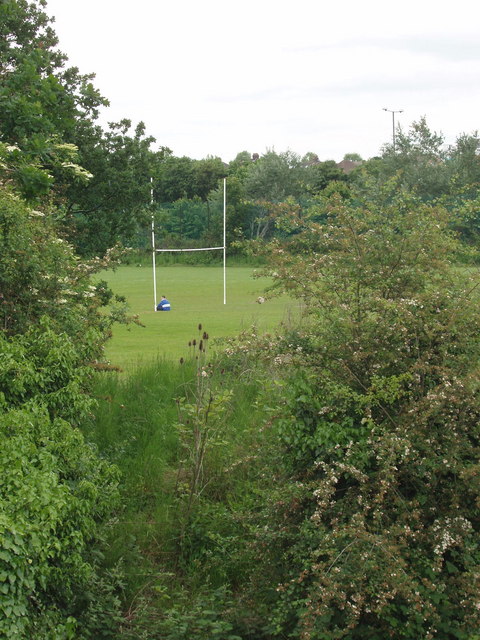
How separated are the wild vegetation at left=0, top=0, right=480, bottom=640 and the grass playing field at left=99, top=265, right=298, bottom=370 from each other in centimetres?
112

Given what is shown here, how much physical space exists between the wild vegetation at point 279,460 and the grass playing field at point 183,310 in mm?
1123

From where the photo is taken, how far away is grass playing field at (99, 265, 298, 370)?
1321 centimetres

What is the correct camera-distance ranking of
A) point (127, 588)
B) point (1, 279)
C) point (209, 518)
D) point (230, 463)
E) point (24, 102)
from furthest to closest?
point (24, 102)
point (230, 463)
point (209, 518)
point (1, 279)
point (127, 588)

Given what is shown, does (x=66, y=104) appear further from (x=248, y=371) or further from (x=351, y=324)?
(x=351, y=324)

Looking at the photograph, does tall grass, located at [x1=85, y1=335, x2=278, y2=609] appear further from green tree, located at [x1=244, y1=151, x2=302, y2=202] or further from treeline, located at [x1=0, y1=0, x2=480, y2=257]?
green tree, located at [x1=244, y1=151, x2=302, y2=202]

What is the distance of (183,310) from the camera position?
22.8 m

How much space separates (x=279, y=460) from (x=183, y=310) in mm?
17429

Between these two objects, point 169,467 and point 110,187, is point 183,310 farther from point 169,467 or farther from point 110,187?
point 169,467

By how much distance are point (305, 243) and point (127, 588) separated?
9.96 feet

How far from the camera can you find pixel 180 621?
16.5 ft

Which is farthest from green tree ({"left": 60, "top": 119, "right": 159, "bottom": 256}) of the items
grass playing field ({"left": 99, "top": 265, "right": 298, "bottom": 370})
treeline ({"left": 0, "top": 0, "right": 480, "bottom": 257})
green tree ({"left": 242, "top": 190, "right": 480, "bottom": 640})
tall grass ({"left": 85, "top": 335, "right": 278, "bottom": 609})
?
green tree ({"left": 242, "top": 190, "right": 480, "bottom": 640})

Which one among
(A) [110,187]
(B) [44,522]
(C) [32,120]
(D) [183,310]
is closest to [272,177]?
(D) [183,310]

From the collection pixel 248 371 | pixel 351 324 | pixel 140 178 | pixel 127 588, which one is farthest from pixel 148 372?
pixel 140 178

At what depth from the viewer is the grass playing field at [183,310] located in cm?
1321
